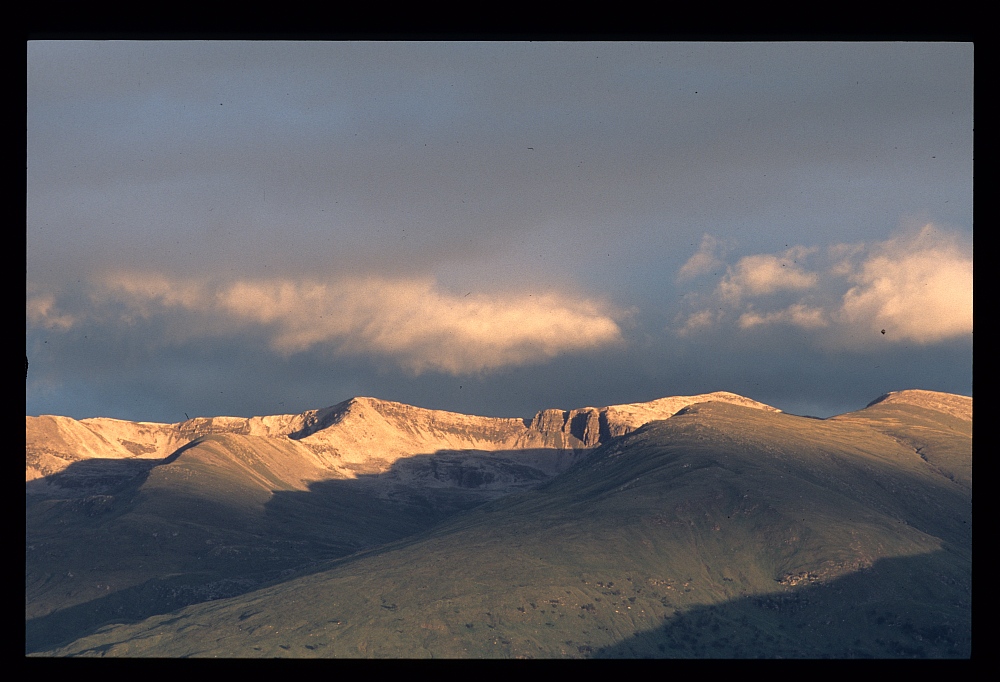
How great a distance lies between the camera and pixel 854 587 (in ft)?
617

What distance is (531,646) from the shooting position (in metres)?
170

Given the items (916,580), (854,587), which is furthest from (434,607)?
(916,580)

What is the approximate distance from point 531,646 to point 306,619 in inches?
1637
